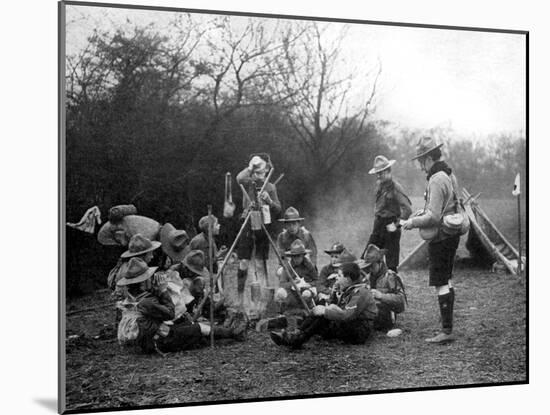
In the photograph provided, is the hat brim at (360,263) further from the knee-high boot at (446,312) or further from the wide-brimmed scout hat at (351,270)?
the knee-high boot at (446,312)

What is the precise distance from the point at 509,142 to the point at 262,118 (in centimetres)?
242

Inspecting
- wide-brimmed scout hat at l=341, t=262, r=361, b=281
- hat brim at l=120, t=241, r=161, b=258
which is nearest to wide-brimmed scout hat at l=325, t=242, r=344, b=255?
wide-brimmed scout hat at l=341, t=262, r=361, b=281

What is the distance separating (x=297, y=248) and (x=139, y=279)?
4.52 ft

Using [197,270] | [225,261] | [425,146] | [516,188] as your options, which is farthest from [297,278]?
[516,188]

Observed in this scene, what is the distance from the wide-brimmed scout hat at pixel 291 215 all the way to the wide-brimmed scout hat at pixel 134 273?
1.25m

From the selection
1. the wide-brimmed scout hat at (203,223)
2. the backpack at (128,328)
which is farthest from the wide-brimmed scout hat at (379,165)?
the backpack at (128,328)

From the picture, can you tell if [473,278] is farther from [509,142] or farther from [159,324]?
[159,324]

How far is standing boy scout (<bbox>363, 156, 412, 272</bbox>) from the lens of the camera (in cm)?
854

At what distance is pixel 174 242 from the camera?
7.92 meters

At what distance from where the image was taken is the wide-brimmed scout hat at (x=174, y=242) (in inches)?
311

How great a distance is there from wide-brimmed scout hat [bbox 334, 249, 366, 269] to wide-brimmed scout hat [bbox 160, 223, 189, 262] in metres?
1.34

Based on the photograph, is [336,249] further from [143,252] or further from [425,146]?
[143,252]

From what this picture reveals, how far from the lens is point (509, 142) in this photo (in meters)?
9.05

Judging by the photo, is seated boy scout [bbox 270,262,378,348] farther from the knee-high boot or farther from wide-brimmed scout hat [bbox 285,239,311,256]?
the knee-high boot
